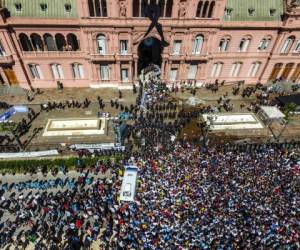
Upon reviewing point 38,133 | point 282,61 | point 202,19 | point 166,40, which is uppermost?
point 202,19

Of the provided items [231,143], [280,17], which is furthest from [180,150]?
[280,17]

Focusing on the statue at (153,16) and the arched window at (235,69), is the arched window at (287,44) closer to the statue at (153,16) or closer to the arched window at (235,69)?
the arched window at (235,69)

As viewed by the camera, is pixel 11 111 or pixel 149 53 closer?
pixel 11 111

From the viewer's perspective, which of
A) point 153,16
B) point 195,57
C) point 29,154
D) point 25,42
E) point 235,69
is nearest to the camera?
point 29,154

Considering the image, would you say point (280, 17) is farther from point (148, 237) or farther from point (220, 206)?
point (148, 237)

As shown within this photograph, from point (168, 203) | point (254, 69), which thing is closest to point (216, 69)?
point (254, 69)

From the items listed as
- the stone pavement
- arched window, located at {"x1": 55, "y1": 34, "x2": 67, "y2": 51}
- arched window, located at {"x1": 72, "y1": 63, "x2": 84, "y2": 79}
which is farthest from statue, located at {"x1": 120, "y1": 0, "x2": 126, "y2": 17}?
the stone pavement

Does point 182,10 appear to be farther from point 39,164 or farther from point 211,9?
point 39,164
